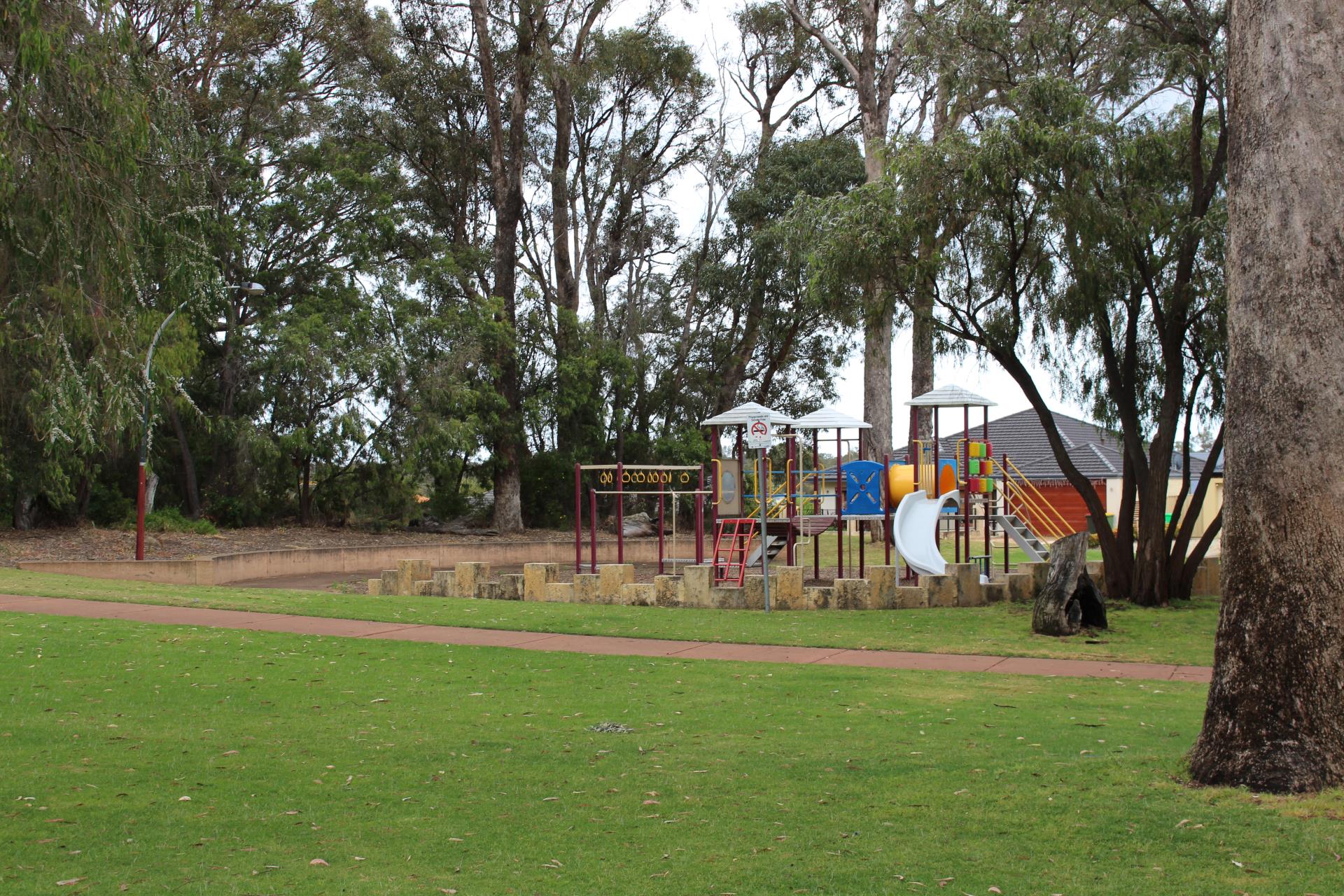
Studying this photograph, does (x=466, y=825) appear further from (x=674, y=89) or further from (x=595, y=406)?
(x=674, y=89)

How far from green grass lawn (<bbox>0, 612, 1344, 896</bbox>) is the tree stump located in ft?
15.7

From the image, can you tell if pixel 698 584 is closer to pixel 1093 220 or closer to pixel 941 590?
pixel 941 590

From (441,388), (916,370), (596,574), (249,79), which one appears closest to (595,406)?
(441,388)

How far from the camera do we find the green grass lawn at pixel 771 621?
15.1 metres

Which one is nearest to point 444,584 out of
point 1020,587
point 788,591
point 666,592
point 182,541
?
point 666,592

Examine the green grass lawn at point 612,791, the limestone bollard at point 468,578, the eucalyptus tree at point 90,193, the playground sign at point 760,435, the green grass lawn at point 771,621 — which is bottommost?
the green grass lawn at point 612,791

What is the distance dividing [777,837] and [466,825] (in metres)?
1.61

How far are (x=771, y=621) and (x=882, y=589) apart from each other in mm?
3528

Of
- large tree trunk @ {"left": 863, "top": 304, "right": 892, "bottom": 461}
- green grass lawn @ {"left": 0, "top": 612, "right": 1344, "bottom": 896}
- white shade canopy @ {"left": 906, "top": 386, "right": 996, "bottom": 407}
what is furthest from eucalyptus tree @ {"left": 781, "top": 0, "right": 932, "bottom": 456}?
green grass lawn @ {"left": 0, "top": 612, "right": 1344, "bottom": 896}

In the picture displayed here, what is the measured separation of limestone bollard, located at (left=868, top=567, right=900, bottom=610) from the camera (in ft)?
67.8

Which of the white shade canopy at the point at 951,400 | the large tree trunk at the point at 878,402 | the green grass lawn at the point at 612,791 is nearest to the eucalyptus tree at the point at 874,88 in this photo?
the large tree trunk at the point at 878,402

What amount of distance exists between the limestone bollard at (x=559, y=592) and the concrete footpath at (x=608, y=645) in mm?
6684

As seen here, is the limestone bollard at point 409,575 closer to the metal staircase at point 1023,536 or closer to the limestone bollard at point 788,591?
the limestone bollard at point 788,591

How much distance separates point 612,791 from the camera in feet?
23.3
